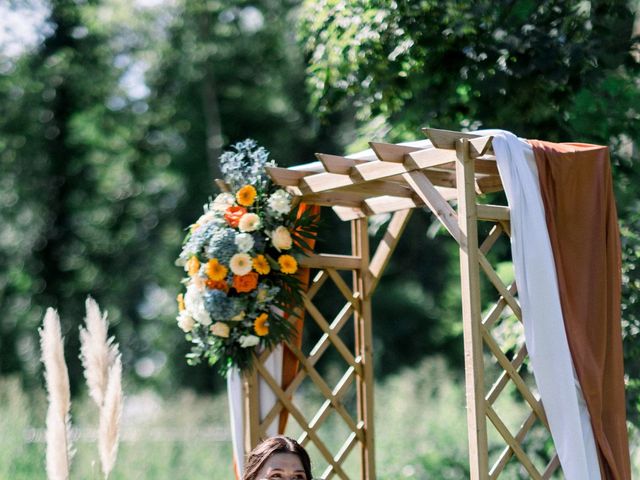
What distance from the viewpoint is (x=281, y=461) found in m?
3.12

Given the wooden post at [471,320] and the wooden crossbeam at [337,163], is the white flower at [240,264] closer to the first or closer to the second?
the wooden crossbeam at [337,163]

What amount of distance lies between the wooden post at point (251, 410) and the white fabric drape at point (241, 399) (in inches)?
0.9

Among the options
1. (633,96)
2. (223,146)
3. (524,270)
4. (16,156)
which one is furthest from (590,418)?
(16,156)

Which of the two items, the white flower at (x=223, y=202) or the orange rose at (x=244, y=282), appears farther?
the white flower at (x=223, y=202)

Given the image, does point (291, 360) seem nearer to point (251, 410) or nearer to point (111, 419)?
point (251, 410)

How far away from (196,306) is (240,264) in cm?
27

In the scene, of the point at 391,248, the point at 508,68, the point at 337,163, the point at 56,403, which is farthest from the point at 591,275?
the point at 508,68

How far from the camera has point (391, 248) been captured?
5090mm

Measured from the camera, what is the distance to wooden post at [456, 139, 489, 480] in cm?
372

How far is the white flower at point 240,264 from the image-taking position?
14.6 feet

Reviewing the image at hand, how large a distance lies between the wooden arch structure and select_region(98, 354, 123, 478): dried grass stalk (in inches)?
47.2

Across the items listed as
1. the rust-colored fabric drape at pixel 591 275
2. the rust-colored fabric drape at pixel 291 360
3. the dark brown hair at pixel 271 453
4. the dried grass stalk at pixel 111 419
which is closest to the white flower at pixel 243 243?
the rust-colored fabric drape at pixel 291 360

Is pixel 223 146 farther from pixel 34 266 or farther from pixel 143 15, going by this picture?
pixel 34 266

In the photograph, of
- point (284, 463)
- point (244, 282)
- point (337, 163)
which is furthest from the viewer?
point (244, 282)
